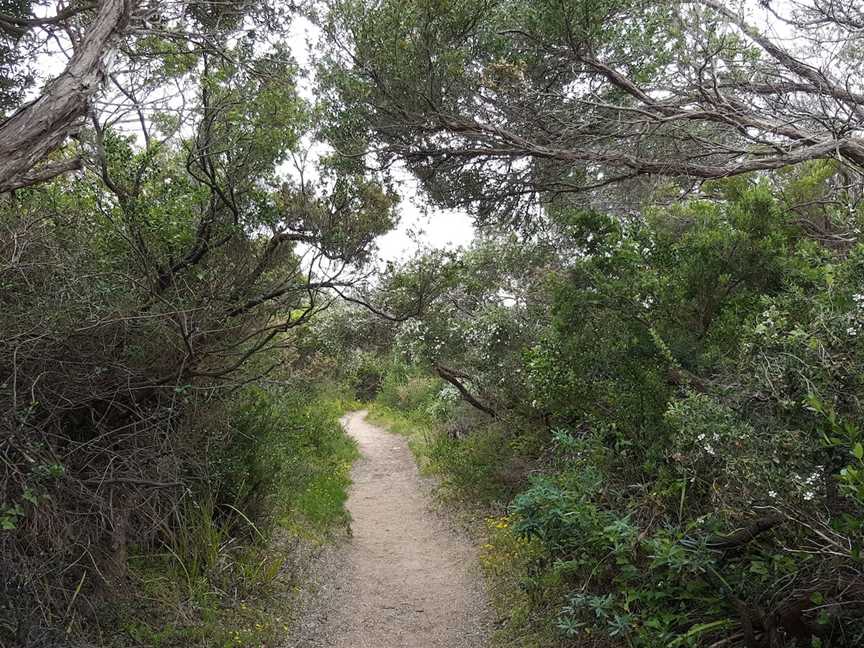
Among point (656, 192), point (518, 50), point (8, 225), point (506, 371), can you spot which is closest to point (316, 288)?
point (8, 225)

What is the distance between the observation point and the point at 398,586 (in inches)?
286

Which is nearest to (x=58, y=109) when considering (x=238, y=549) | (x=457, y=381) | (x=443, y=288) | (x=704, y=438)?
(x=443, y=288)

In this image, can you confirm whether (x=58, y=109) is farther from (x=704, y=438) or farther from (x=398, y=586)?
(x=398, y=586)

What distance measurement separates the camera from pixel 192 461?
193 inches

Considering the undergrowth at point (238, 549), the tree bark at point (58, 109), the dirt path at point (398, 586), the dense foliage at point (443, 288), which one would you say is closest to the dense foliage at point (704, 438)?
the dense foliage at point (443, 288)

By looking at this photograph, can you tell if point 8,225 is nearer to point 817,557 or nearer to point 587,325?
point 587,325

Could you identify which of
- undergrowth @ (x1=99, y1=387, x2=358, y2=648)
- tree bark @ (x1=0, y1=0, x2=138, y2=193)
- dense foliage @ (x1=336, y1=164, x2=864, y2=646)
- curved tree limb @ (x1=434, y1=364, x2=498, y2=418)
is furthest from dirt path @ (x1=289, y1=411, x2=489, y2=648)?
tree bark @ (x1=0, y1=0, x2=138, y2=193)

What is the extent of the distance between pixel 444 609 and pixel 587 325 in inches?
148

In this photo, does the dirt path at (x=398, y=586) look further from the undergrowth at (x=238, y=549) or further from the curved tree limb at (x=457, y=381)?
the curved tree limb at (x=457, y=381)

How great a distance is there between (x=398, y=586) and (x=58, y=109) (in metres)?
6.04

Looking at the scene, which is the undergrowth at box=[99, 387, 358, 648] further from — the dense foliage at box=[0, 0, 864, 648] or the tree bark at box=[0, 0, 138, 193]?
the tree bark at box=[0, 0, 138, 193]

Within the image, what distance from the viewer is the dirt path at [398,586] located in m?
5.87

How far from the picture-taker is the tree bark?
3641 millimetres

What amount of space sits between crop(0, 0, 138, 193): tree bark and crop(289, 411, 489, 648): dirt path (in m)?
4.43
